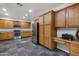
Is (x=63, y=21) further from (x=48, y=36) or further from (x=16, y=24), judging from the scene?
(x=16, y=24)

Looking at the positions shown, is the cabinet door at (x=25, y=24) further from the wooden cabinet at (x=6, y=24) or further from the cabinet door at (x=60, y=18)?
the cabinet door at (x=60, y=18)

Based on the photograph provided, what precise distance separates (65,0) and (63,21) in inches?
104

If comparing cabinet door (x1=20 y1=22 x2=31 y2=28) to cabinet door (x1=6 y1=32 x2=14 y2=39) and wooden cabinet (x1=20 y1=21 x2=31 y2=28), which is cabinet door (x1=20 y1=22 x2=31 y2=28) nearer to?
wooden cabinet (x1=20 y1=21 x2=31 y2=28)

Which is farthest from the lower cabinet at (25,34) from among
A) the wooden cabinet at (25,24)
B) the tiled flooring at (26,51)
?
the tiled flooring at (26,51)

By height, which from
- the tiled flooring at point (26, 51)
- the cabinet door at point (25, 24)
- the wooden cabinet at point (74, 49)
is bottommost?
the tiled flooring at point (26, 51)

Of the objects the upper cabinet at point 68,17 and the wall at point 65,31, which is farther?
the wall at point 65,31

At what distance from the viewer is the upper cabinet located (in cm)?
299

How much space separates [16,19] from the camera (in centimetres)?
882

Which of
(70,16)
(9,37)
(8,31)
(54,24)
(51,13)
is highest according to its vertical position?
(51,13)

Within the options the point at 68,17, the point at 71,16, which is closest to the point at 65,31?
the point at 68,17

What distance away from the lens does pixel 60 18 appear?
151 inches

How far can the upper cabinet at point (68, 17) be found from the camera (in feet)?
9.80

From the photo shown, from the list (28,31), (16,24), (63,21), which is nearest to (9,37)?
(16,24)

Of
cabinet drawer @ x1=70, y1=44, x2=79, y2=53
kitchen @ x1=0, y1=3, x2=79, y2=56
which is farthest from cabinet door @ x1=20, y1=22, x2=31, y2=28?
cabinet drawer @ x1=70, y1=44, x2=79, y2=53
